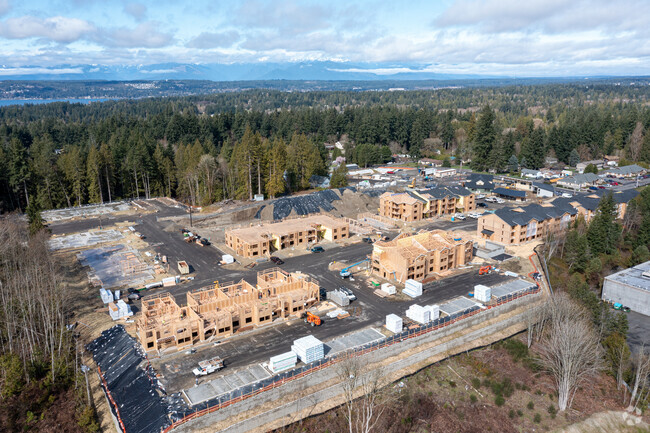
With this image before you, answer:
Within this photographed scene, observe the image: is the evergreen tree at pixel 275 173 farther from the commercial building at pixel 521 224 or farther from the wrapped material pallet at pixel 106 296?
the wrapped material pallet at pixel 106 296

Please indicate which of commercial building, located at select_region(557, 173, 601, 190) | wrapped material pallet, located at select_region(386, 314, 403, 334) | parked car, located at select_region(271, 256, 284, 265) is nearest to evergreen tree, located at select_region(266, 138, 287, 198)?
parked car, located at select_region(271, 256, 284, 265)

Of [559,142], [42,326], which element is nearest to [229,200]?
[42,326]

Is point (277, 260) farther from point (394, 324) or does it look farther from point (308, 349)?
point (308, 349)

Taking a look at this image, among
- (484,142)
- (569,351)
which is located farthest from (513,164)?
(569,351)

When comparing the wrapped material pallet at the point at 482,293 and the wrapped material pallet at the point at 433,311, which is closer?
the wrapped material pallet at the point at 433,311

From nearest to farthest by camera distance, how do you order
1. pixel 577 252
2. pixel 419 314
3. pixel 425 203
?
1. pixel 419 314
2. pixel 577 252
3. pixel 425 203

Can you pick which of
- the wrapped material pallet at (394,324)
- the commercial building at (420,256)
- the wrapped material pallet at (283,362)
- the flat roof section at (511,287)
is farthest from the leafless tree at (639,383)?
the wrapped material pallet at (283,362)
